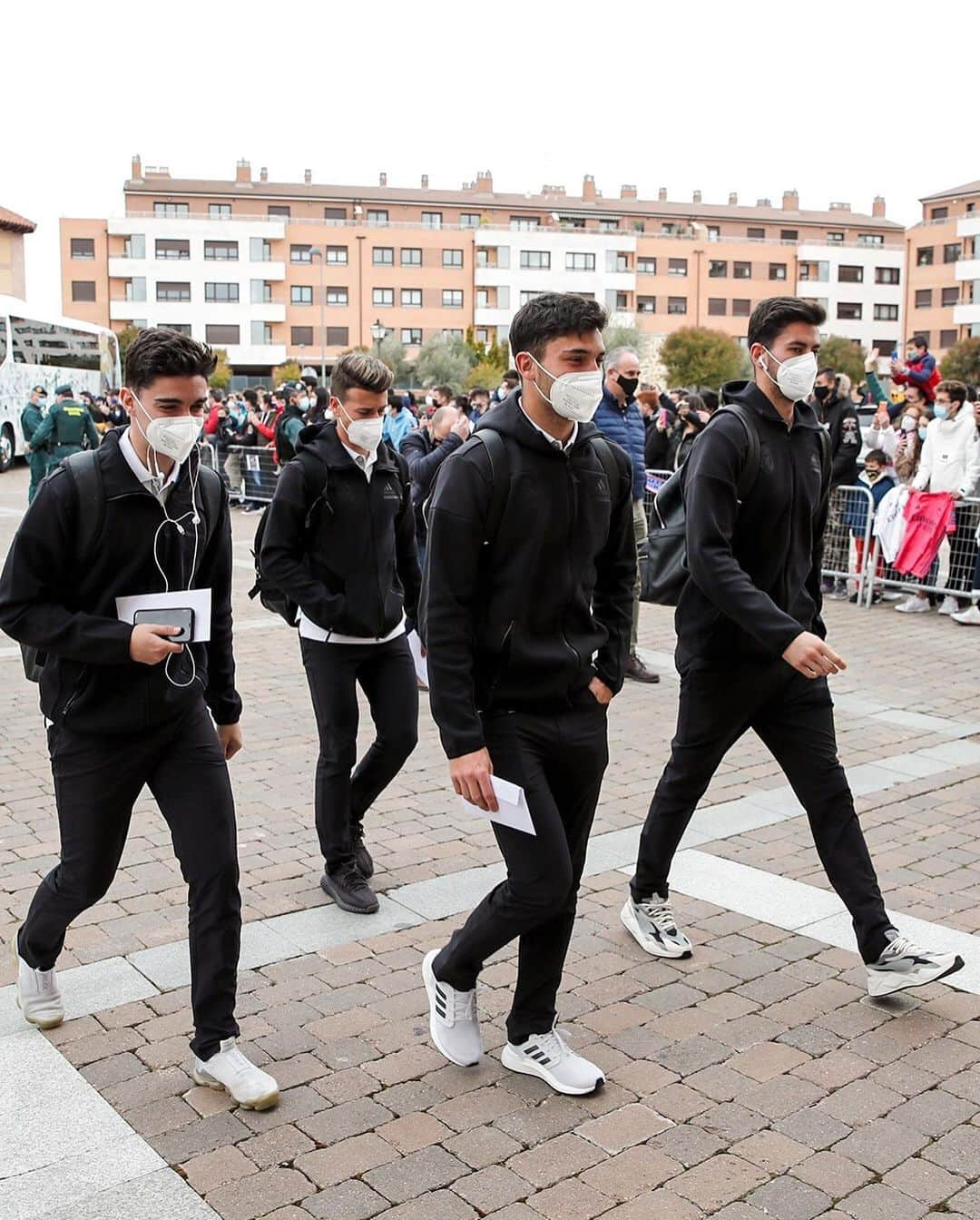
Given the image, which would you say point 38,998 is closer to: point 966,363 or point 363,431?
point 363,431

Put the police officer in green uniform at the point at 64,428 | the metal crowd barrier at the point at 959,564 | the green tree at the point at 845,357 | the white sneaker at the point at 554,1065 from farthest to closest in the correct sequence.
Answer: the green tree at the point at 845,357 < the police officer in green uniform at the point at 64,428 < the metal crowd barrier at the point at 959,564 < the white sneaker at the point at 554,1065

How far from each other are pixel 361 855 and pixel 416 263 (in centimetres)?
8036

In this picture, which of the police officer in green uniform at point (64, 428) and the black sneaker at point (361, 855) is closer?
the black sneaker at point (361, 855)

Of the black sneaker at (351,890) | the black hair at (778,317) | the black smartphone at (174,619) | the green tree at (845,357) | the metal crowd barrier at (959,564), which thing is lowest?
the black sneaker at (351,890)

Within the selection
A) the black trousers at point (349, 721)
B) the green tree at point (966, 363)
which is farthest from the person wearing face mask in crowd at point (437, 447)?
the green tree at point (966, 363)

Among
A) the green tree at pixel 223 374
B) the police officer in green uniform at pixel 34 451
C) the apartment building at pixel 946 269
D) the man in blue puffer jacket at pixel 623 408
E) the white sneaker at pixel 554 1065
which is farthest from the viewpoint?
the apartment building at pixel 946 269

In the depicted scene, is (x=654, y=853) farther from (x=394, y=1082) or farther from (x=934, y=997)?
(x=394, y=1082)

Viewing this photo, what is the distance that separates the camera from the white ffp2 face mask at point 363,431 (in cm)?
505

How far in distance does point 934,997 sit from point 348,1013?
1.87 metres

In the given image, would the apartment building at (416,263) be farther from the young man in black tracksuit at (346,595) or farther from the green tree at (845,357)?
the young man in black tracksuit at (346,595)

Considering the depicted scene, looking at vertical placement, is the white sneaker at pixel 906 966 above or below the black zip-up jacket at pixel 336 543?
below

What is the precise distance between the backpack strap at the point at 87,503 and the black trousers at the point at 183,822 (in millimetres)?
512

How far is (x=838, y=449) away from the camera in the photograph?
12.9m

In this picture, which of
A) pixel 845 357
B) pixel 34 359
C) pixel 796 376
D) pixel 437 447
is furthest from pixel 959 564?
pixel 845 357
